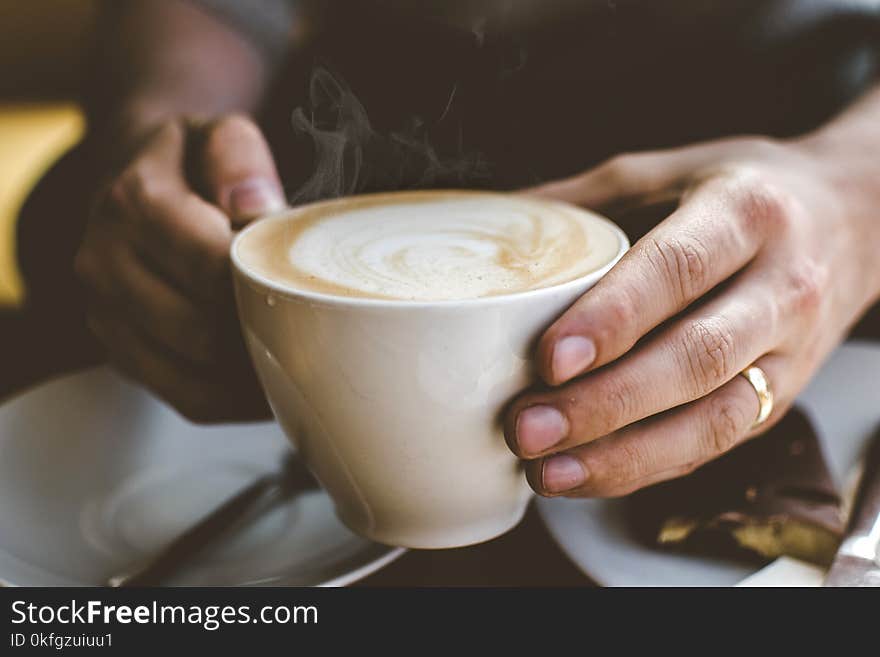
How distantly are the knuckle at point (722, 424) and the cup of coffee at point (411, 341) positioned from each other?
0.10 metres

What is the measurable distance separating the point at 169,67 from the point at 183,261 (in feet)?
1.61

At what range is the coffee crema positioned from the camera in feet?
1.29

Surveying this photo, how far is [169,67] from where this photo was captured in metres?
0.91

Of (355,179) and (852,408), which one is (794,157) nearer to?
(852,408)

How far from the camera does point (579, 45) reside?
2.82 feet

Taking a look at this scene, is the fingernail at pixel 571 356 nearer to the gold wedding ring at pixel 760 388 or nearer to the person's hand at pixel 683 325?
the person's hand at pixel 683 325

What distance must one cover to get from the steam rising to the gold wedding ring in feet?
0.76

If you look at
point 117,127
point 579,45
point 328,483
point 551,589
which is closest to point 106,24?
point 117,127

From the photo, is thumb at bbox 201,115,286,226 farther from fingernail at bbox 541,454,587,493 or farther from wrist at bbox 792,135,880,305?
wrist at bbox 792,135,880,305

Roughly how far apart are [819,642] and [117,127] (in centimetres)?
73

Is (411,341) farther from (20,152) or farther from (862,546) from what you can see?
(20,152)

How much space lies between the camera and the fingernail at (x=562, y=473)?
1.30ft

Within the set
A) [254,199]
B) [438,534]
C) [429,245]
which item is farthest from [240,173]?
[438,534]

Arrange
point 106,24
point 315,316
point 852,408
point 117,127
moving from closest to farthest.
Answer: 1. point 315,316
2. point 852,408
3. point 117,127
4. point 106,24
